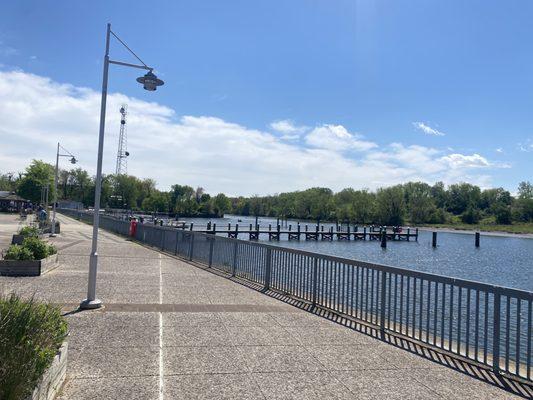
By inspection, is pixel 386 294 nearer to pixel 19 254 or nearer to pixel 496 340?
pixel 496 340

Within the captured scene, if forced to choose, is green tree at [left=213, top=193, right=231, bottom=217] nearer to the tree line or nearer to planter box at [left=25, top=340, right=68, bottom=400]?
the tree line

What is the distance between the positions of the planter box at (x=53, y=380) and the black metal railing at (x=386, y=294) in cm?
446

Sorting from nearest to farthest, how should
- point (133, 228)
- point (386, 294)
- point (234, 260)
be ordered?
1. point (386, 294)
2. point (234, 260)
3. point (133, 228)

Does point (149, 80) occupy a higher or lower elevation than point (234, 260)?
higher

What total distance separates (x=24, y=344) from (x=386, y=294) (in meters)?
6.58

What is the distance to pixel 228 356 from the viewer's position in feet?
17.6

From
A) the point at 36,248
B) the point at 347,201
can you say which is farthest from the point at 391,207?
the point at 36,248

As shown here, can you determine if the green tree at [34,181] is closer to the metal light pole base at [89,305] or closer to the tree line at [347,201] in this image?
the tree line at [347,201]

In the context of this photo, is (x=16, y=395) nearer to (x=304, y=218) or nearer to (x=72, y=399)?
(x=72, y=399)

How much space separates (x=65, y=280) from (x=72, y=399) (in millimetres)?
6896

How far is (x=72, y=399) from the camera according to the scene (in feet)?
13.1

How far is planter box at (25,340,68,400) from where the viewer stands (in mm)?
3548

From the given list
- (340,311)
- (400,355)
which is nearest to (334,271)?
(340,311)

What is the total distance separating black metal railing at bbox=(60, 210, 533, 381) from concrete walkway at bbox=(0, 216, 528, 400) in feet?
1.94
